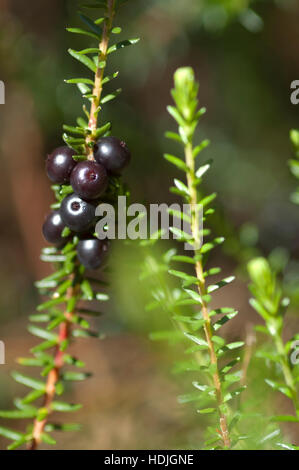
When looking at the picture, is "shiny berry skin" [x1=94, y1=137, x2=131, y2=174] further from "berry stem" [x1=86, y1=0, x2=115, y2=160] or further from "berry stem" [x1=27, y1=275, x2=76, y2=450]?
"berry stem" [x1=27, y1=275, x2=76, y2=450]

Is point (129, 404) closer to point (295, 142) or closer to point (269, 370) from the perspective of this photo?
point (269, 370)

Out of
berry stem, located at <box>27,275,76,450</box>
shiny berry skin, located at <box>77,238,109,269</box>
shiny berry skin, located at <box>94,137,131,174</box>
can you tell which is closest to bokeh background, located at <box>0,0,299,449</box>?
berry stem, located at <box>27,275,76,450</box>

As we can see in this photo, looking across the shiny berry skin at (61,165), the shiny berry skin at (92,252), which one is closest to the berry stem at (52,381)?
the shiny berry skin at (92,252)

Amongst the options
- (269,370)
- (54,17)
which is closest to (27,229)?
(54,17)

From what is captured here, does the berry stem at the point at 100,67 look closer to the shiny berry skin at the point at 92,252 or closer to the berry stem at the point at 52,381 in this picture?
the shiny berry skin at the point at 92,252

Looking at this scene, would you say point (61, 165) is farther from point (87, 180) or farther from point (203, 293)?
point (203, 293)

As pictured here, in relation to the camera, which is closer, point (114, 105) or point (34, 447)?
point (34, 447)

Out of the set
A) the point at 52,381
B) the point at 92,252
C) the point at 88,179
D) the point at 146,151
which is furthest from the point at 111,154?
the point at 146,151
